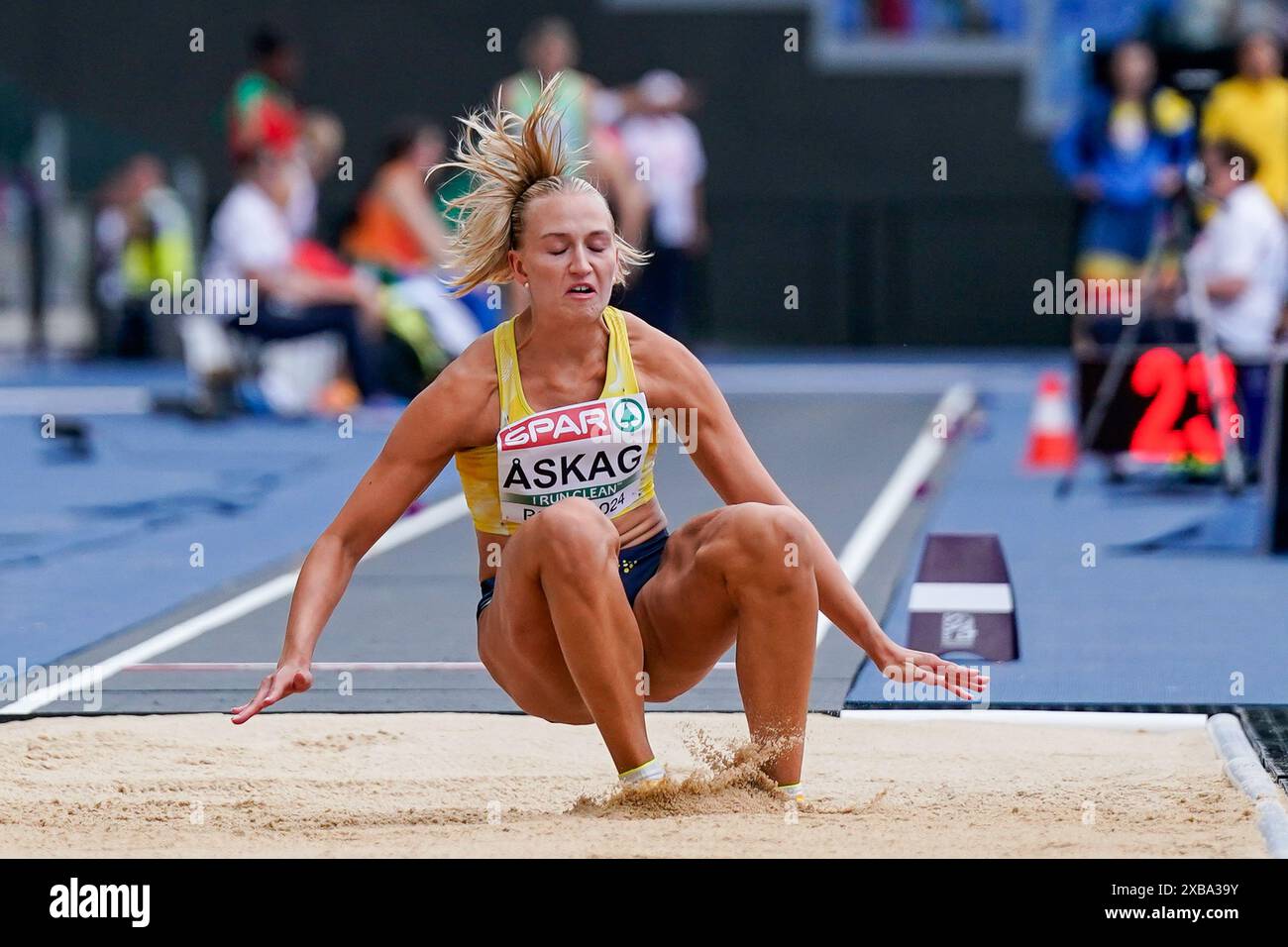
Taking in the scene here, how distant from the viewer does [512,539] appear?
460 centimetres

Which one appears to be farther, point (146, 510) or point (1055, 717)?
point (146, 510)

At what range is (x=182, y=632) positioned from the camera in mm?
7609

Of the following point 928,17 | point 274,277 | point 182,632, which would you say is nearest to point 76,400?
point 274,277

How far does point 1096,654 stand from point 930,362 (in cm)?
1440

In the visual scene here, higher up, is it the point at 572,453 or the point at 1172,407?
the point at 572,453

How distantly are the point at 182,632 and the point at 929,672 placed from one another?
3848 millimetres

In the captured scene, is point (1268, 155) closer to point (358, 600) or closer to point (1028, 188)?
point (1028, 188)

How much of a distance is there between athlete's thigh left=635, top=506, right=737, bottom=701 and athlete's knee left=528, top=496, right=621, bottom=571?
→ 0.24 meters

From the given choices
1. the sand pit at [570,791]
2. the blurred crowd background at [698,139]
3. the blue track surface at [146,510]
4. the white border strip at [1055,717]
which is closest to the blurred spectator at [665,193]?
the blurred crowd background at [698,139]

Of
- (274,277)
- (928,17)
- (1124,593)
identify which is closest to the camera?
(1124,593)

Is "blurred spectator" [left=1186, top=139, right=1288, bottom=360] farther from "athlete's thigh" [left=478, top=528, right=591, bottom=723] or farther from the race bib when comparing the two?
"athlete's thigh" [left=478, top=528, right=591, bottom=723]

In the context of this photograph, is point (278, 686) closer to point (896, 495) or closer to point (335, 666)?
point (335, 666)

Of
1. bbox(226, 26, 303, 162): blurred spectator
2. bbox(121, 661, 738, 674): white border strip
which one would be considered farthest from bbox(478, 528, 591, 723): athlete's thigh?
bbox(226, 26, 303, 162): blurred spectator

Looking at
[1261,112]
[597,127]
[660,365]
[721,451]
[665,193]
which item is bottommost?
Answer: [721,451]
